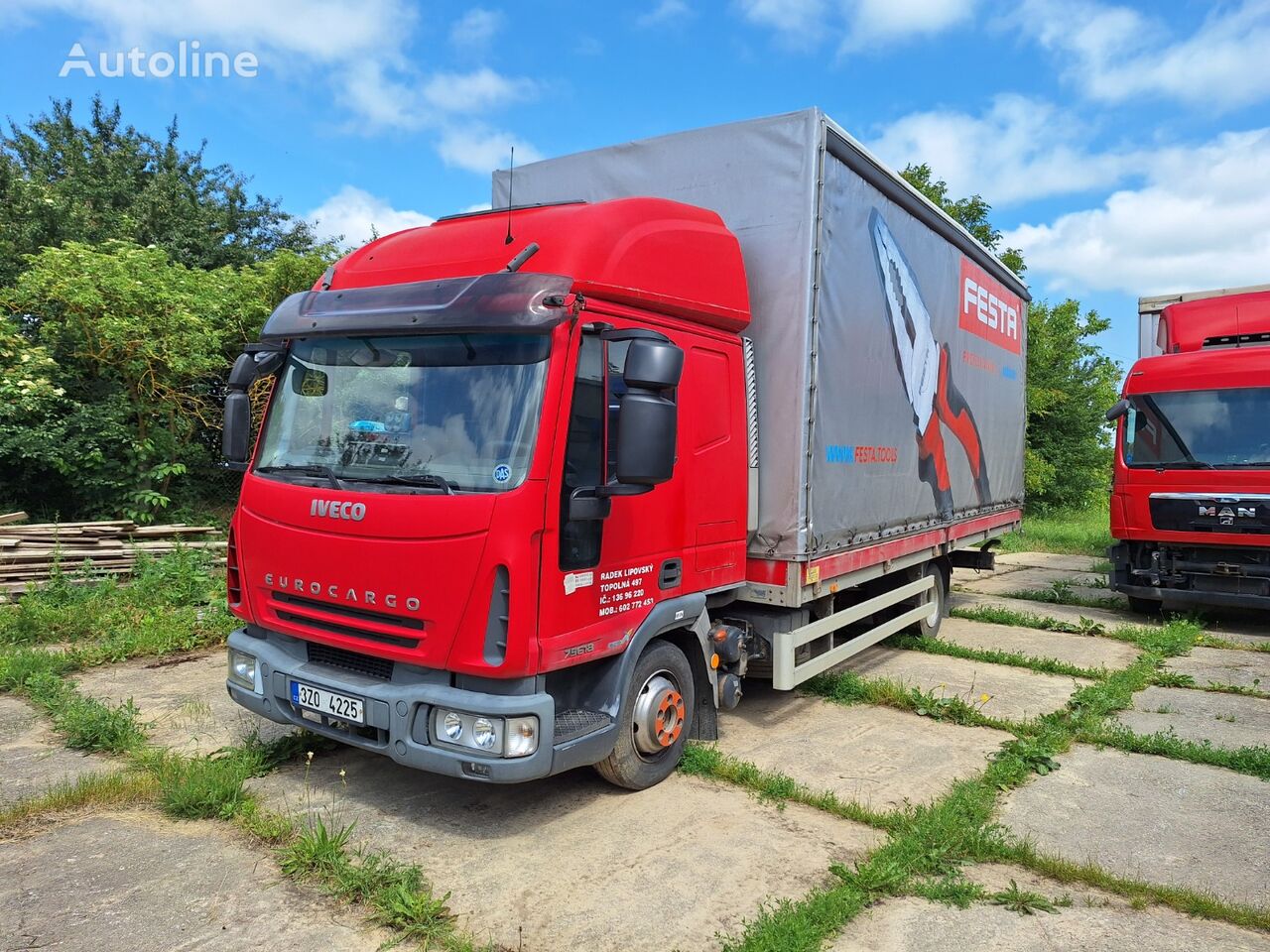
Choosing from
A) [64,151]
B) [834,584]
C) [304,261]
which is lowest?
[834,584]

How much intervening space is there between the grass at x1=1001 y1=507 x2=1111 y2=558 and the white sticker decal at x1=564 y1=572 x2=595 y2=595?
12809 millimetres

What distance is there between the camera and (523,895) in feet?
11.0

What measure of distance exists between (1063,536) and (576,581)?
18.0 meters

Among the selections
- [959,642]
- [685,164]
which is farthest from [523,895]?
[959,642]

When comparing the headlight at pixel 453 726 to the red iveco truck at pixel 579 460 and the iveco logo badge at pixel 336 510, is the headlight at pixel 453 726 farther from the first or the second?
the iveco logo badge at pixel 336 510

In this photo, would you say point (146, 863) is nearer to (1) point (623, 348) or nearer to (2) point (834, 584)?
(1) point (623, 348)

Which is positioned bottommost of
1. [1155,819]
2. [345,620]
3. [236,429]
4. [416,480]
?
[1155,819]

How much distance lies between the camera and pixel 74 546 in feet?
27.6

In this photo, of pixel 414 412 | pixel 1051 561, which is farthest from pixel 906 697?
pixel 1051 561

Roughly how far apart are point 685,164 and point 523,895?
4.15 metres

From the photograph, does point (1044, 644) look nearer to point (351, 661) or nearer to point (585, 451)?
point (585, 451)

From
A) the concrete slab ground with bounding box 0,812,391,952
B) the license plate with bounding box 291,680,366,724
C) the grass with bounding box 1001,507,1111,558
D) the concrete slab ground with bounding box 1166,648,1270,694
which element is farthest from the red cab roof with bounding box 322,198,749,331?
the grass with bounding box 1001,507,1111,558

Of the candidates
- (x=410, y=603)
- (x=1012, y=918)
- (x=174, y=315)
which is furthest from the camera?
(x=174, y=315)

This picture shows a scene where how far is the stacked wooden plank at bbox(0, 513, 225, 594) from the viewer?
7.90 m
